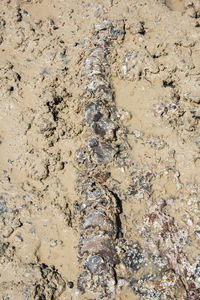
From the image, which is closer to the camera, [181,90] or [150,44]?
[181,90]

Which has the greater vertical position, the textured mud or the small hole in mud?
the small hole in mud

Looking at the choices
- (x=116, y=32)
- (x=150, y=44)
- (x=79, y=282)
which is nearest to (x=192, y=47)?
(x=150, y=44)

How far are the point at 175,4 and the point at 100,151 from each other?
351 centimetres

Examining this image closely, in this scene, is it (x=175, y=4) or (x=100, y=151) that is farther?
(x=175, y=4)

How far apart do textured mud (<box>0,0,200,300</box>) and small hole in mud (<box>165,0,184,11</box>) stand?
0.02 m

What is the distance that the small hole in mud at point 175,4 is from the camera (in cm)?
568

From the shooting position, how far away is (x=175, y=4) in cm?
577

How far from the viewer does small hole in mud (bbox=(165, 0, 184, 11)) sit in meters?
5.68

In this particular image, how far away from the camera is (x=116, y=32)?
16.8ft

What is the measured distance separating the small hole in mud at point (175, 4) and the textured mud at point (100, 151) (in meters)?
0.02

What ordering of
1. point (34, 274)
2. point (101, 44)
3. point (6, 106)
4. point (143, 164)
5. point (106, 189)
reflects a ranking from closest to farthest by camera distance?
point (34, 274) < point (106, 189) < point (143, 164) < point (6, 106) < point (101, 44)

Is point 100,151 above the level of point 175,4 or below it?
below

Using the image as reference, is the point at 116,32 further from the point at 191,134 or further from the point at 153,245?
the point at 153,245

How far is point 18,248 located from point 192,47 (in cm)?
406
